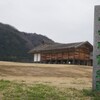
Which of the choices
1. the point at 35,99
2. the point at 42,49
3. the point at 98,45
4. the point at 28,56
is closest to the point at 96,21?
the point at 98,45

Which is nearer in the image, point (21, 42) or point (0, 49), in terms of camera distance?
point (0, 49)

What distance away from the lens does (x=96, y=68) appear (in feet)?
45.6

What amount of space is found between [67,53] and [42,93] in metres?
38.0

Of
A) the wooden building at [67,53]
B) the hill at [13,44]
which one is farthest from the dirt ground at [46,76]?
the hill at [13,44]

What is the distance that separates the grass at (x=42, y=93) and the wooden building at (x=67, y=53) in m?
35.0

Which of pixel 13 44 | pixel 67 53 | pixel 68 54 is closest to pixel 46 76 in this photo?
pixel 68 54

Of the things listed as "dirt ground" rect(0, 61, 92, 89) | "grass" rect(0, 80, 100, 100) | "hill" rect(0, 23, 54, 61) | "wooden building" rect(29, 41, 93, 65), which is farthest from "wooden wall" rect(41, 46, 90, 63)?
"grass" rect(0, 80, 100, 100)

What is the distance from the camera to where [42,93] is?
1249 centimetres

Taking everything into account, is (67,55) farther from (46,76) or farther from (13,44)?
(46,76)

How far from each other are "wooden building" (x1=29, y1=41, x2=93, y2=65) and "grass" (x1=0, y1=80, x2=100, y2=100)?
3503 centimetres

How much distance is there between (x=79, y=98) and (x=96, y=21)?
3.42 meters

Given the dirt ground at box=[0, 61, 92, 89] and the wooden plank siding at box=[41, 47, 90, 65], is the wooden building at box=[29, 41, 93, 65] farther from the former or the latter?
the dirt ground at box=[0, 61, 92, 89]

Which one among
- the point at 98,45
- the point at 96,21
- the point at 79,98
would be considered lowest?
the point at 79,98

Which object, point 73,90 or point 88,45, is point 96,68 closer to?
point 73,90
